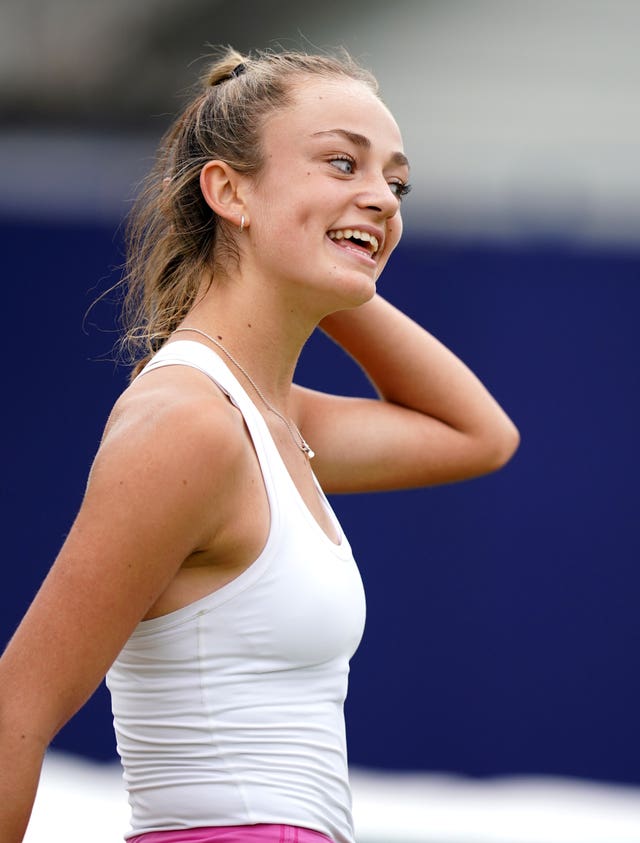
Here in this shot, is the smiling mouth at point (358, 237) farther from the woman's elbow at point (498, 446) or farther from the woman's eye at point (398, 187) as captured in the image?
the woman's elbow at point (498, 446)

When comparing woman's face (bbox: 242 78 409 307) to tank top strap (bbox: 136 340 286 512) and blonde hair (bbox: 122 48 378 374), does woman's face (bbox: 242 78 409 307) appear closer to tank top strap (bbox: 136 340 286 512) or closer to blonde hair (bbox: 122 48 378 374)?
blonde hair (bbox: 122 48 378 374)

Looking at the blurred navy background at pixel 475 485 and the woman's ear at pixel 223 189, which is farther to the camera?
the blurred navy background at pixel 475 485

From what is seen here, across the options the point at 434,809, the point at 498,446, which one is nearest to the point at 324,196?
the point at 498,446

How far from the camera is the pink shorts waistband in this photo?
1434 millimetres

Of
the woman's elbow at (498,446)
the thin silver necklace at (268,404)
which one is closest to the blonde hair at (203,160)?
A: the thin silver necklace at (268,404)

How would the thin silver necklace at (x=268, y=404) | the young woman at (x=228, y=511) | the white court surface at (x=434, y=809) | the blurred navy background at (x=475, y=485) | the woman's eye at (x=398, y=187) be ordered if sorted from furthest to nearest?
the blurred navy background at (x=475, y=485), the white court surface at (x=434, y=809), the woman's eye at (x=398, y=187), the thin silver necklace at (x=268, y=404), the young woman at (x=228, y=511)

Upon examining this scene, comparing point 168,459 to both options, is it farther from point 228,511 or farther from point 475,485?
point 475,485

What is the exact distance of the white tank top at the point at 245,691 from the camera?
1.44 metres

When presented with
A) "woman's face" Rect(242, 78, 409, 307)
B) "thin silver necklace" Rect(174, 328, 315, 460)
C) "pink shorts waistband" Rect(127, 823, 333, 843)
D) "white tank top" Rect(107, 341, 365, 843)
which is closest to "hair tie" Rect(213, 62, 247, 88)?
"woman's face" Rect(242, 78, 409, 307)

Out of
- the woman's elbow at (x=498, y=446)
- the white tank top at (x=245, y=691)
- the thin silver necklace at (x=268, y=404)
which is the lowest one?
the white tank top at (x=245, y=691)

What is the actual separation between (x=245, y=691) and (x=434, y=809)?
8.17 feet

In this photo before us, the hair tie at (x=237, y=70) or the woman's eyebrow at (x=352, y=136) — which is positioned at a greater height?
the hair tie at (x=237, y=70)

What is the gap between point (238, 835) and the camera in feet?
4.71

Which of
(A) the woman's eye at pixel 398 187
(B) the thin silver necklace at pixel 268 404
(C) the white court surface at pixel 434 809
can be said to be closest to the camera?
(B) the thin silver necklace at pixel 268 404
